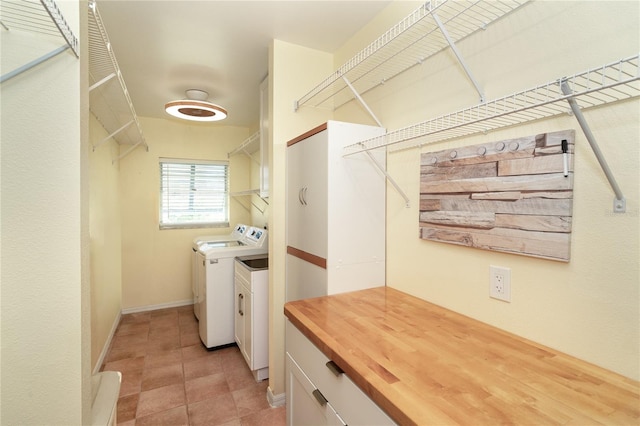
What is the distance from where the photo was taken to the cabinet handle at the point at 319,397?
3.78ft

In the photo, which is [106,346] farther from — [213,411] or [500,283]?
[500,283]

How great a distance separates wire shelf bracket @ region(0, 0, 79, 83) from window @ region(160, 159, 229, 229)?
3481 millimetres

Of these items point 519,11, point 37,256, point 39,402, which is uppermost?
point 519,11

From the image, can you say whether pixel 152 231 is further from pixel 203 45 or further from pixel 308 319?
pixel 308 319

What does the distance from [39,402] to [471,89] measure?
73.7 inches

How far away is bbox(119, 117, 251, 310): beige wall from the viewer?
393 cm

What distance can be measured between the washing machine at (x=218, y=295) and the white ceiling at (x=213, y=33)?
1639 mm

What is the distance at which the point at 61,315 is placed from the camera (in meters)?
0.92

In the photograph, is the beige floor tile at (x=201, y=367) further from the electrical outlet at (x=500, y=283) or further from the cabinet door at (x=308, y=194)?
the electrical outlet at (x=500, y=283)

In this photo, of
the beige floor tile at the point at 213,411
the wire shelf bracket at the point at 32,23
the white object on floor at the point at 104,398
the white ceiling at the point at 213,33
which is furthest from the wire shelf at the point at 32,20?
the beige floor tile at the point at 213,411

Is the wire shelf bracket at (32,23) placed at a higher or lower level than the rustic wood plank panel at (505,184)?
higher

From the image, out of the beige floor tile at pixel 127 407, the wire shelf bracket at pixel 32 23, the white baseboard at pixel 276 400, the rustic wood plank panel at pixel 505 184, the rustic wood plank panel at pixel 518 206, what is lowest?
the beige floor tile at pixel 127 407

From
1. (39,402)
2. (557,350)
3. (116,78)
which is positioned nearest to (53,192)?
(39,402)

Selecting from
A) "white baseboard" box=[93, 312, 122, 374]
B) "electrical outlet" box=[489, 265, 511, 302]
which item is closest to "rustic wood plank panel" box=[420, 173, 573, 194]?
"electrical outlet" box=[489, 265, 511, 302]
